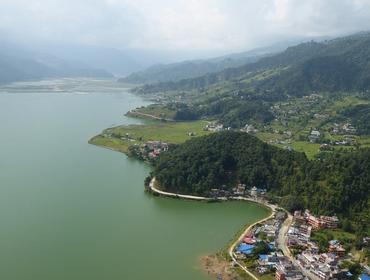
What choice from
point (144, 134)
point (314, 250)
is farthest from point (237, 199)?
point (144, 134)

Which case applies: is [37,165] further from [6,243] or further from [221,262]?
[221,262]

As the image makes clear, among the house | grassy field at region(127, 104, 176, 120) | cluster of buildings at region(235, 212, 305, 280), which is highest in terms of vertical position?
cluster of buildings at region(235, 212, 305, 280)

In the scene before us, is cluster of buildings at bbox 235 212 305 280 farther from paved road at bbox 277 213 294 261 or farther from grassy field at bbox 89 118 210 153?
grassy field at bbox 89 118 210 153

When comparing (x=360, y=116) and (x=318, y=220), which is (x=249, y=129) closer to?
(x=360, y=116)

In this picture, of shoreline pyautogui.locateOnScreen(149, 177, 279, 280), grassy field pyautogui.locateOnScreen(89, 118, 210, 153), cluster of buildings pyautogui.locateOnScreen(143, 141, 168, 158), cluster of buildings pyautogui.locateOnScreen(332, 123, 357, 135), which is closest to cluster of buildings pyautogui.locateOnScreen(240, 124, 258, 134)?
grassy field pyautogui.locateOnScreen(89, 118, 210, 153)

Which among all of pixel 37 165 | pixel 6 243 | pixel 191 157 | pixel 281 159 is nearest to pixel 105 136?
pixel 37 165

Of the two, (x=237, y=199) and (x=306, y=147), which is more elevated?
(x=237, y=199)
